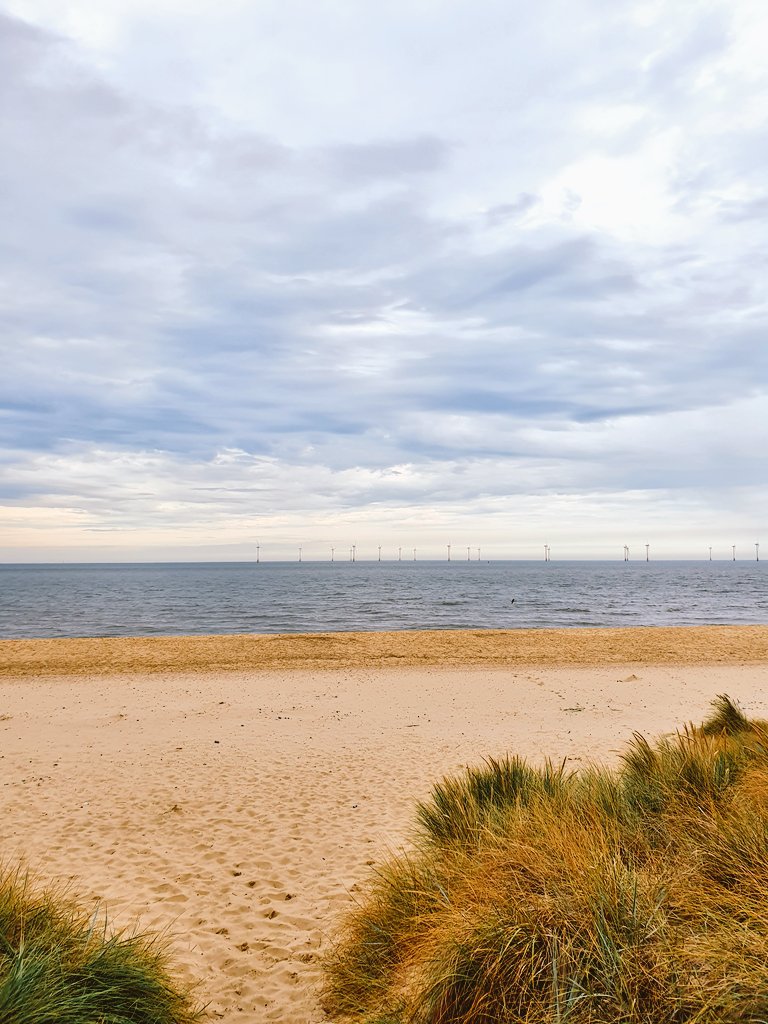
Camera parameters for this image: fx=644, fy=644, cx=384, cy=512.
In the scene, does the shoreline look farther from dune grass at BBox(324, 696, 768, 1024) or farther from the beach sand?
dune grass at BBox(324, 696, 768, 1024)

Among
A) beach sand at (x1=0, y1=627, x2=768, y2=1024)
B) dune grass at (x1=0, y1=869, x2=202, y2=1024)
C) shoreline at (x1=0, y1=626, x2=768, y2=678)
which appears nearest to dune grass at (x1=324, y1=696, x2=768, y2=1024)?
beach sand at (x1=0, y1=627, x2=768, y2=1024)

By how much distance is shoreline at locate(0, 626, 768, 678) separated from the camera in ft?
70.1

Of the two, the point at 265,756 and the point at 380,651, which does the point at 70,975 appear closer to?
the point at 265,756

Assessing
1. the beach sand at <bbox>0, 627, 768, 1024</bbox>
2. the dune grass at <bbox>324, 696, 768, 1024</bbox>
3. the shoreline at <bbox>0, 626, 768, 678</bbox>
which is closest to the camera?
the dune grass at <bbox>324, 696, 768, 1024</bbox>

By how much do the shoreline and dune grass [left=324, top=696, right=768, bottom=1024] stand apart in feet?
53.1

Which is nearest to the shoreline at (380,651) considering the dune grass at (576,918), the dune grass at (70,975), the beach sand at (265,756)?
the beach sand at (265,756)

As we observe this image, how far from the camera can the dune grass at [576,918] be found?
9.93 feet

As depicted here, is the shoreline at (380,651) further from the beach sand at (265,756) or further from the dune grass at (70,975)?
the dune grass at (70,975)

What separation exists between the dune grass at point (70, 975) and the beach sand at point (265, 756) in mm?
773

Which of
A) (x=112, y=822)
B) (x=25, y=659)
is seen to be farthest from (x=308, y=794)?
(x=25, y=659)

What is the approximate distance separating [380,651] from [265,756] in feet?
46.1

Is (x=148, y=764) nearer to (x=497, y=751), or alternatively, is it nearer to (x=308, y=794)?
(x=308, y=794)

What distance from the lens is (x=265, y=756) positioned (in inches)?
426

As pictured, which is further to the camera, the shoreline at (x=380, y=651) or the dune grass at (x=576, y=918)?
the shoreline at (x=380, y=651)
